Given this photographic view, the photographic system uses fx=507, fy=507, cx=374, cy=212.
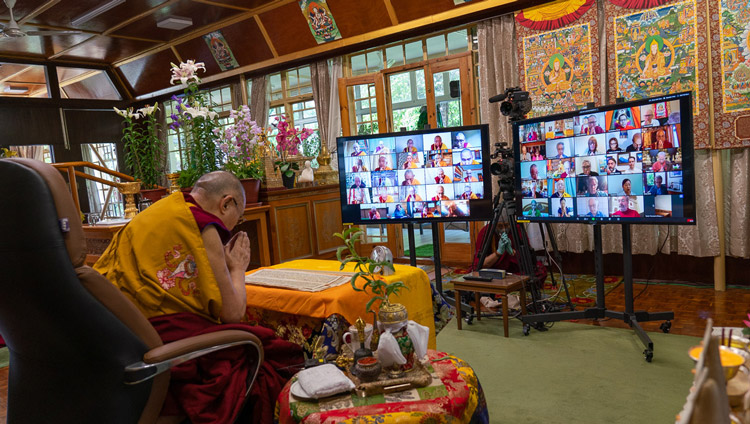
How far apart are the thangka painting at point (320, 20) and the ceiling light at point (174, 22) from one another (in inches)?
66.7

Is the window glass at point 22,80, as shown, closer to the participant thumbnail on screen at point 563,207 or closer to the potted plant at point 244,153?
the potted plant at point 244,153

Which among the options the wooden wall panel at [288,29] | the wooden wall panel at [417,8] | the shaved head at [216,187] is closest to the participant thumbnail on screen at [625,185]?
the shaved head at [216,187]

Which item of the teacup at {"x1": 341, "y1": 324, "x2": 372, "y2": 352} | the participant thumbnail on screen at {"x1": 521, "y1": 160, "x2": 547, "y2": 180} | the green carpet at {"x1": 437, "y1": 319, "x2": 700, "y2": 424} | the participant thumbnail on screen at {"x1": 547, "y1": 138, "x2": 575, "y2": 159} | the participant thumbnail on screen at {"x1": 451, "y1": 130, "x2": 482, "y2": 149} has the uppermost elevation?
the participant thumbnail on screen at {"x1": 451, "y1": 130, "x2": 482, "y2": 149}

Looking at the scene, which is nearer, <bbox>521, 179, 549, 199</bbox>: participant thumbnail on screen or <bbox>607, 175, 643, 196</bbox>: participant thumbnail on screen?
<bbox>607, 175, 643, 196</bbox>: participant thumbnail on screen

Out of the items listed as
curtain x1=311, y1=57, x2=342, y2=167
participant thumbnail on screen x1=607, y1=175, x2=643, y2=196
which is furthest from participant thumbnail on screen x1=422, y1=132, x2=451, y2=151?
curtain x1=311, y1=57, x2=342, y2=167

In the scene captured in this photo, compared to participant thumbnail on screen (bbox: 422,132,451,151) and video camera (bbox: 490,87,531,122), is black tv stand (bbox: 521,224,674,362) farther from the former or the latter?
participant thumbnail on screen (bbox: 422,132,451,151)

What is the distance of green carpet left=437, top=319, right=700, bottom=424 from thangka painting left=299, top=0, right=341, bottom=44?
395cm

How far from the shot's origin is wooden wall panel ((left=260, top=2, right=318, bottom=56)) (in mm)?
6047

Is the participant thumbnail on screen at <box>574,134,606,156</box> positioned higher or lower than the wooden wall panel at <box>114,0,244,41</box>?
lower

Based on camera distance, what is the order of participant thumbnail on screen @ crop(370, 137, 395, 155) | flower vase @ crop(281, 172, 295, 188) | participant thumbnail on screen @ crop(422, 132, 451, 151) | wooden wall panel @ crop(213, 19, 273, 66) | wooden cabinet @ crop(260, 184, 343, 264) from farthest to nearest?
1. wooden wall panel @ crop(213, 19, 273, 66)
2. flower vase @ crop(281, 172, 295, 188)
3. wooden cabinet @ crop(260, 184, 343, 264)
4. participant thumbnail on screen @ crop(370, 137, 395, 155)
5. participant thumbnail on screen @ crop(422, 132, 451, 151)

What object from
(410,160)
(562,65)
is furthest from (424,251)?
(410,160)

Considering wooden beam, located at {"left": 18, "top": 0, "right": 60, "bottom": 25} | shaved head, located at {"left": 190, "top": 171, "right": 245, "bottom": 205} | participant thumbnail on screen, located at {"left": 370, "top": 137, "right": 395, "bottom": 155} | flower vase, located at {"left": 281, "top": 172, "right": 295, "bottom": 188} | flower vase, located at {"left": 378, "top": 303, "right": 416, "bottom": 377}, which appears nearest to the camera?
flower vase, located at {"left": 378, "top": 303, "right": 416, "bottom": 377}

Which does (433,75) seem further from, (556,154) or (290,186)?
(556,154)

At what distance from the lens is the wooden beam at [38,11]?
5.77 meters
